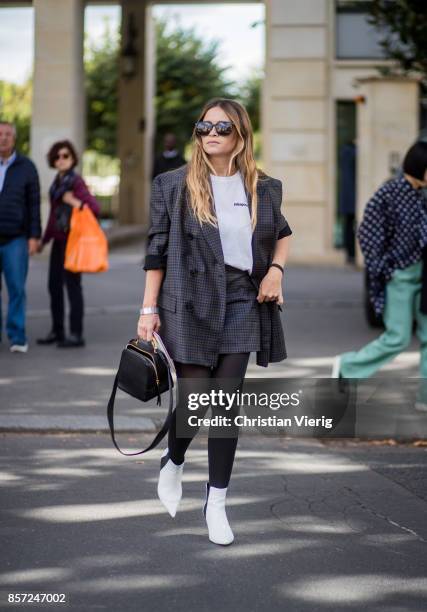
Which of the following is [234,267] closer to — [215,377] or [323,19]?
[215,377]

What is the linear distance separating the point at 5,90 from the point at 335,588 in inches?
1154

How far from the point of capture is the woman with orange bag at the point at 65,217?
11.5 metres

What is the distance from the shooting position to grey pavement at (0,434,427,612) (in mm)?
4738

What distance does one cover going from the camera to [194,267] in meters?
5.46

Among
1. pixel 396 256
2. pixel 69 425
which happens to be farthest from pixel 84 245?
pixel 396 256

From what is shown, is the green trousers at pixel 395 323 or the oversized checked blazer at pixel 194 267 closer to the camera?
the oversized checked blazer at pixel 194 267

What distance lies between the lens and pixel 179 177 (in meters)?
5.54

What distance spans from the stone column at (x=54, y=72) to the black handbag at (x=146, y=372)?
15.8 m

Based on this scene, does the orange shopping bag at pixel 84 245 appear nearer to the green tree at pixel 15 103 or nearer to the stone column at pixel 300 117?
the stone column at pixel 300 117

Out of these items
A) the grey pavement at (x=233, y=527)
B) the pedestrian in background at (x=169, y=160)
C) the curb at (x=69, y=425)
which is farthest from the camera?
the pedestrian in background at (x=169, y=160)

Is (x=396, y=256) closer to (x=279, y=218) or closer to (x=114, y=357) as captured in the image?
(x=279, y=218)

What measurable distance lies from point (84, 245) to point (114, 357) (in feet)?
3.42

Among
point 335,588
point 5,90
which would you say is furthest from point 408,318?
point 5,90

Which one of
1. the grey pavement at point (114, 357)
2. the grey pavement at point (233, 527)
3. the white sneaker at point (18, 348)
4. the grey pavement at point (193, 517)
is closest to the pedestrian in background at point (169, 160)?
the grey pavement at point (114, 357)
